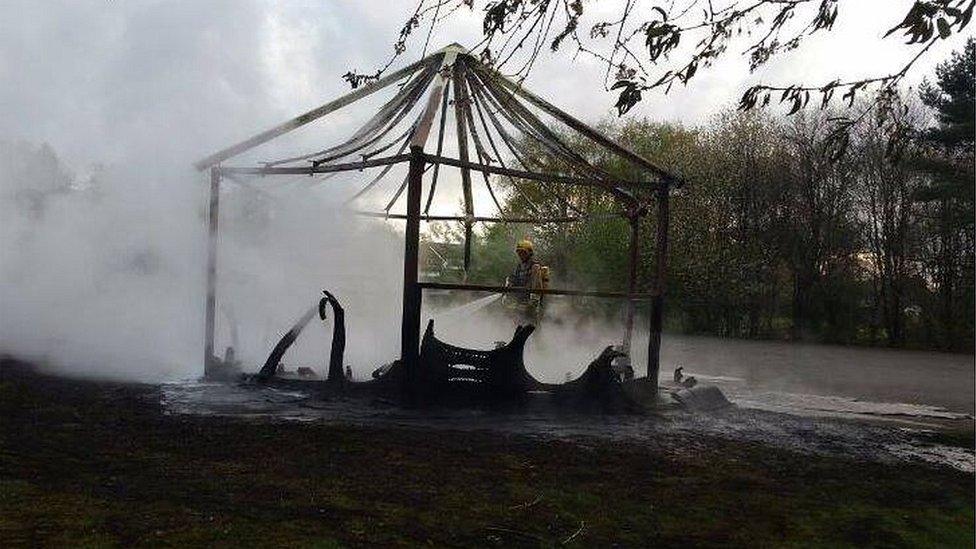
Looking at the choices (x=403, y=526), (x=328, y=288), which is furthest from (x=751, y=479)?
(x=328, y=288)

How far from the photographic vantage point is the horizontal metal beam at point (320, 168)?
29.4ft

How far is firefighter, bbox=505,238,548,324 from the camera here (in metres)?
11.9

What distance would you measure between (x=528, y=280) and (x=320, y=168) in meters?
3.48

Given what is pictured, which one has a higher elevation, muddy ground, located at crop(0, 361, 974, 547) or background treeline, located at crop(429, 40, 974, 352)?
background treeline, located at crop(429, 40, 974, 352)

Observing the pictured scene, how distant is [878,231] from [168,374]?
2144cm

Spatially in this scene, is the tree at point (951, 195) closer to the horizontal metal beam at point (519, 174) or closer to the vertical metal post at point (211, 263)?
the horizontal metal beam at point (519, 174)

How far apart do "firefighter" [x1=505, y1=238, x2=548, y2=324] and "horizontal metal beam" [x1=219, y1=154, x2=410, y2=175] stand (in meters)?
Result: 3.09

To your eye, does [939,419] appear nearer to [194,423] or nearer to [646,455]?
[646,455]

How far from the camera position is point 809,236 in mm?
27000

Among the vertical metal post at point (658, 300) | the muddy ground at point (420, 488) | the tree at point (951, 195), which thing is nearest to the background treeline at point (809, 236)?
the tree at point (951, 195)

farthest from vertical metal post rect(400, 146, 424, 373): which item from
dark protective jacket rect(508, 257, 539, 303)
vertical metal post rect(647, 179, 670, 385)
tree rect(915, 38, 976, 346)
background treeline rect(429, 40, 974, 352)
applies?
tree rect(915, 38, 976, 346)

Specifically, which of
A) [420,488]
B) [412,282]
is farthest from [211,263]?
[420,488]

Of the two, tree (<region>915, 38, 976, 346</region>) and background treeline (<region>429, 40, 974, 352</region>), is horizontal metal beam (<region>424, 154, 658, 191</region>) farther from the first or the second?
tree (<region>915, 38, 976, 346</region>)

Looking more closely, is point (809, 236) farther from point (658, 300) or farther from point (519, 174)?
point (519, 174)
